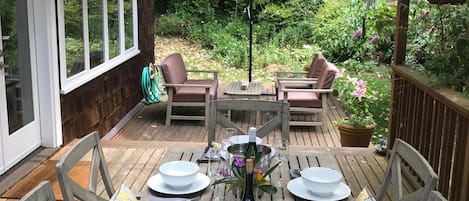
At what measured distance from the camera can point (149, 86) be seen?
780cm

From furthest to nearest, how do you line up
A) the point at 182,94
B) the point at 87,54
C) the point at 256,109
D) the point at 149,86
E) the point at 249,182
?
the point at 149,86 < the point at 182,94 < the point at 87,54 < the point at 256,109 < the point at 249,182

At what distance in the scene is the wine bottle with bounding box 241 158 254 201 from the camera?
1.93 metres

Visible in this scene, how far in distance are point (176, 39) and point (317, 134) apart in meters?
7.74

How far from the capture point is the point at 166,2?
45.9 ft

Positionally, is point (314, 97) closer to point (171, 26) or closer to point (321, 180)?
point (321, 180)

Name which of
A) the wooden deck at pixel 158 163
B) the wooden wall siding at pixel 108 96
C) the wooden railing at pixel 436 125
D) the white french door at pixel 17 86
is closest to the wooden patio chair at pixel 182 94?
the wooden wall siding at pixel 108 96

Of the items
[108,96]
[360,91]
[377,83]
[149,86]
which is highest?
[360,91]

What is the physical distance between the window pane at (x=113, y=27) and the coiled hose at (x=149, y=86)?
101 centimetres

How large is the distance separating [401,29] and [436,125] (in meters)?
0.98

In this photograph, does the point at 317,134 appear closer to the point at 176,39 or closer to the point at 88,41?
the point at 88,41

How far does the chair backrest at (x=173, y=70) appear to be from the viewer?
6.54 metres

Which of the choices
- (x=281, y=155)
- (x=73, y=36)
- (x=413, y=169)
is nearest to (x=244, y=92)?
(x=73, y=36)

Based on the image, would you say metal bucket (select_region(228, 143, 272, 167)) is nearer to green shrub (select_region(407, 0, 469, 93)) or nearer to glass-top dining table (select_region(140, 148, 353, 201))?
glass-top dining table (select_region(140, 148, 353, 201))

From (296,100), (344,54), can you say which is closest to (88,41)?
(296,100)
